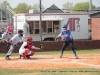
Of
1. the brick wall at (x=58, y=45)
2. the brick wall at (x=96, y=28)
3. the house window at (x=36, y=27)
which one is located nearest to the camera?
the brick wall at (x=58, y=45)

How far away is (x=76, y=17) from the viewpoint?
130 ft

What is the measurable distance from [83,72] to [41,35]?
24470 mm

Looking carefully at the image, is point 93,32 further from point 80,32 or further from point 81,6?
point 81,6

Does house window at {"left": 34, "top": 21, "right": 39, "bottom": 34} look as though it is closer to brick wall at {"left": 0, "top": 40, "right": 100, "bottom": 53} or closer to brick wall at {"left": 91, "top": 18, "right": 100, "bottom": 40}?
brick wall at {"left": 91, "top": 18, "right": 100, "bottom": 40}

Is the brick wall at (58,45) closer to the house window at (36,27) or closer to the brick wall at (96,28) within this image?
the house window at (36,27)

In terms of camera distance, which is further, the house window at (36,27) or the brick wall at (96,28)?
the brick wall at (96,28)

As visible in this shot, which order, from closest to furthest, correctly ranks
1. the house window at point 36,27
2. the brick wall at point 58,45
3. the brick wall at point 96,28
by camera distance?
1. the brick wall at point 58,45
2. the house window at point 36,27
3. the brick wall at point 96,28

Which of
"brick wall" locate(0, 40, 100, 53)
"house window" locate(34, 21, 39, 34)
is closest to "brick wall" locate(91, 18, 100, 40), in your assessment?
"house window" locate(34, 21, 39, 34)

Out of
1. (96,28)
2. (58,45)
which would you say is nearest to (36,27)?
(96,28)

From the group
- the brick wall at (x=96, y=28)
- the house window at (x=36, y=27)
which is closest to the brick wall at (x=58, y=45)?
the house window at (x=36, y=27)

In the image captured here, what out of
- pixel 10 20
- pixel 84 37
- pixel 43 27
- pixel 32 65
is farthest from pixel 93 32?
pixel 32 65

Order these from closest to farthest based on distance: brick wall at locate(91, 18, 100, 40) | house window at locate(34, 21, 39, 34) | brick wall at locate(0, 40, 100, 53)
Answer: brick wall at locate(0, 40, 100, 53)
house window at locate(34, 21, 39, 34)
brick wall at locate(91, 18, 100, 40)

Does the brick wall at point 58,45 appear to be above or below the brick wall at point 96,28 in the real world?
below

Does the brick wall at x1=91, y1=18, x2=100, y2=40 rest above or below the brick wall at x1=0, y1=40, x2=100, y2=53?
above
